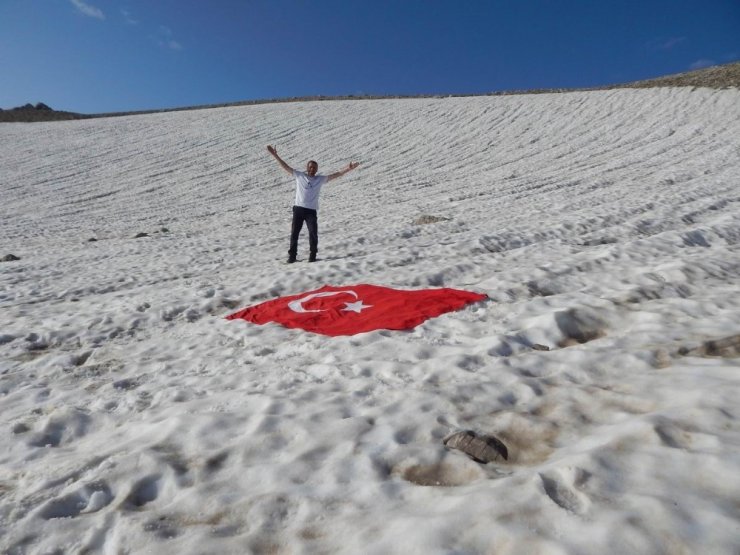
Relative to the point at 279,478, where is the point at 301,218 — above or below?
above

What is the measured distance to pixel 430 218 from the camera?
1028 cm

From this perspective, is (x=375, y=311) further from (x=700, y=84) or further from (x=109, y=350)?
(x=700, y=84)

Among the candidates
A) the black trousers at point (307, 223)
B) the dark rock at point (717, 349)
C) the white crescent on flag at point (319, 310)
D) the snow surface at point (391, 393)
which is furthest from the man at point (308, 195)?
the dark rock at point (717, 349)

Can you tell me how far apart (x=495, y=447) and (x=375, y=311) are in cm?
265

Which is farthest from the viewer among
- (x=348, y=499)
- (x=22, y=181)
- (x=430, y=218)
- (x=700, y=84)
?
(x=700, y=84)

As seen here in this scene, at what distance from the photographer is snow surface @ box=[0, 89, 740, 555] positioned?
84.3 inches

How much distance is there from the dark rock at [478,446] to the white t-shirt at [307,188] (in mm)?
5254

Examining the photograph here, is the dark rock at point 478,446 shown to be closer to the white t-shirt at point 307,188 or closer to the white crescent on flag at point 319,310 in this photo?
the white crescent on flag at point 319,310

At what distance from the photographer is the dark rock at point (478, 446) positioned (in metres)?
2.58

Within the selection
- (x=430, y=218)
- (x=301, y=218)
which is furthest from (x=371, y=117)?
(x=301, y=218)

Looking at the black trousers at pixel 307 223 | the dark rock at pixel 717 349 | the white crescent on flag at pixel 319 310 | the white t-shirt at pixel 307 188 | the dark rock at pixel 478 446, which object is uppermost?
the white t-shirt at pixel 307 188

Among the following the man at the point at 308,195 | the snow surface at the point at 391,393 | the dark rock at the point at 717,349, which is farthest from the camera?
the man at the point at 308,195

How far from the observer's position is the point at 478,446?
104 inches

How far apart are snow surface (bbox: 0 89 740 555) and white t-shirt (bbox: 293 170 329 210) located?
3.08 feet
